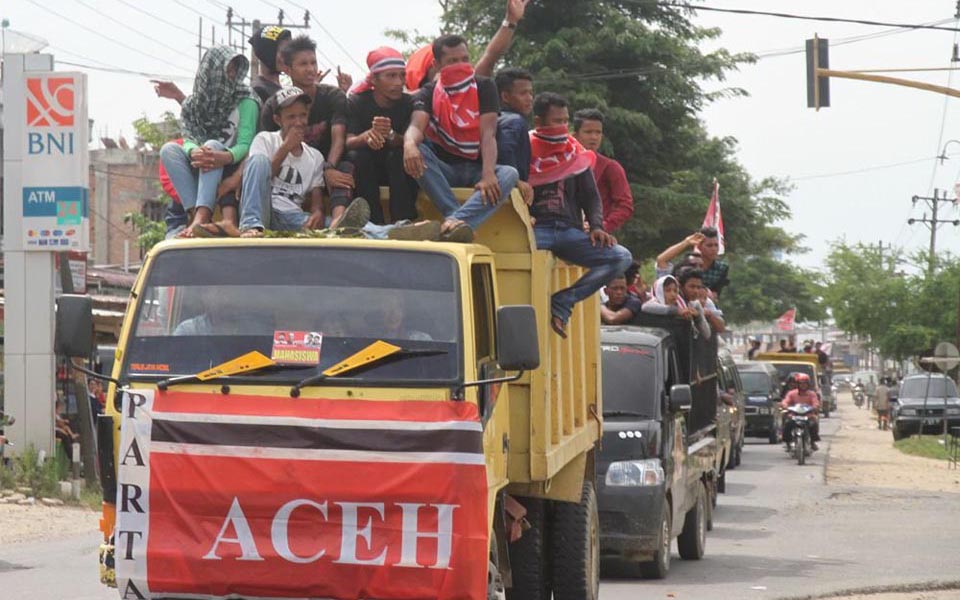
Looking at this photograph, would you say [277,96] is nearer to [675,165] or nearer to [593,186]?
[593,186]

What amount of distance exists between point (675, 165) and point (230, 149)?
84.1ft

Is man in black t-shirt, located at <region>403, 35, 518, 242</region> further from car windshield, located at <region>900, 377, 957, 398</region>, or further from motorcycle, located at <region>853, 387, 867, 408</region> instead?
motorcycle, located at <region>853, 387, 867, 408</region>

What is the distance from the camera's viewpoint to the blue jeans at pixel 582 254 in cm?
975

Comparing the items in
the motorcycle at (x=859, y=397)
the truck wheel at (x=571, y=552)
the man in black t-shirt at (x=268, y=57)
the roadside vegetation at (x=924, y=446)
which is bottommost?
the motorcycle at (x=859, y=397)

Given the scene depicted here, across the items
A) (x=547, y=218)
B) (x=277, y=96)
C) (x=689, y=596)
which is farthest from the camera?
(x=689, y=596)

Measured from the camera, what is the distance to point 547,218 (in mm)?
9914

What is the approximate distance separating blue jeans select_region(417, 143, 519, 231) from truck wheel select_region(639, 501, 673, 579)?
14.7ft

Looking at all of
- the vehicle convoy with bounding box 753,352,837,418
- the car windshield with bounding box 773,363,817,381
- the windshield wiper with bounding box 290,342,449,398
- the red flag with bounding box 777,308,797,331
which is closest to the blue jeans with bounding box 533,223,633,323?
the windshield wiper with bounding box 290,342,449,398

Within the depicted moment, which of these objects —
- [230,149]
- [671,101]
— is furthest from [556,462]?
[671,101]

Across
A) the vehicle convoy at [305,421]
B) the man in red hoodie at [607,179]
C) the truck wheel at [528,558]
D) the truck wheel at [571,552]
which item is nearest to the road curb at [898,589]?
the truck wheel at [571,552]

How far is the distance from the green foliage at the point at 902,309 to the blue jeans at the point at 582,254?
5433cm

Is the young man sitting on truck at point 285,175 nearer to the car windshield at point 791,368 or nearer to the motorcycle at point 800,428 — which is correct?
the motorcycle at point 800,428

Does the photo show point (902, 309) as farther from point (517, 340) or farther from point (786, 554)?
point (517, 340)

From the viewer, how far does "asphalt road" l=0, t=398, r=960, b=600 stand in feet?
39.8
